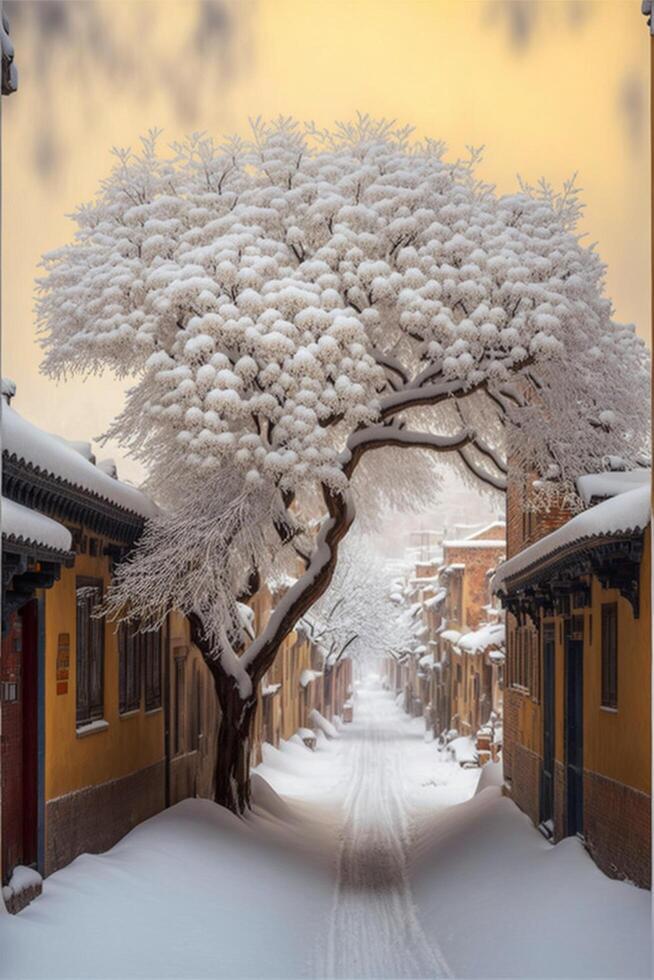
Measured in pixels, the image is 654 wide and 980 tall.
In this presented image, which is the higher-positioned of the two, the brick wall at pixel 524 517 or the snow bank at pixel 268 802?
the brick wall at pixel 524 517

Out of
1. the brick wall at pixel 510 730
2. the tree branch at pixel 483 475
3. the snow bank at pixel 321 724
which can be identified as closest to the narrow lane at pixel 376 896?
the brick wall at pixel 510 730

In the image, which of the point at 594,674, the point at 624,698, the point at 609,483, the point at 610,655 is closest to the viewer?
the point at 624,698

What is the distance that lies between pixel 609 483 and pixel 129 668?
21.5 feet

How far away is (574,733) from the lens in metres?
15.5

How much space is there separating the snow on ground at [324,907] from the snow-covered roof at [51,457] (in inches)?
143

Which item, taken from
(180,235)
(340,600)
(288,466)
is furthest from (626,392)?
(340,600)

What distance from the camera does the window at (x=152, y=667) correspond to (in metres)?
17.5

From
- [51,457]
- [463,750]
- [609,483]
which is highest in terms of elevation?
[51,457]

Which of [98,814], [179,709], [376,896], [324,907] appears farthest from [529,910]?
[179,709]

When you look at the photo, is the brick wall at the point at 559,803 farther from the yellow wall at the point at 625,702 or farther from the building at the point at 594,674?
the yellow wall at the point at 625,702

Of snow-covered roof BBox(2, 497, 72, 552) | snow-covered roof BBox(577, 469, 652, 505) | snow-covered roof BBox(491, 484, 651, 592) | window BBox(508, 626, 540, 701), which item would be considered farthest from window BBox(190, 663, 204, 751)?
snow-covered roof BBox(2, 497, 72, 552)

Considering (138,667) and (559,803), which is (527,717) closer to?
(559,803)

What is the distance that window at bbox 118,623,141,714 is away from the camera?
16047 mm

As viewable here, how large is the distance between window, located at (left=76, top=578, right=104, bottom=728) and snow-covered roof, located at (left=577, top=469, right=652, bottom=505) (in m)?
5.67
